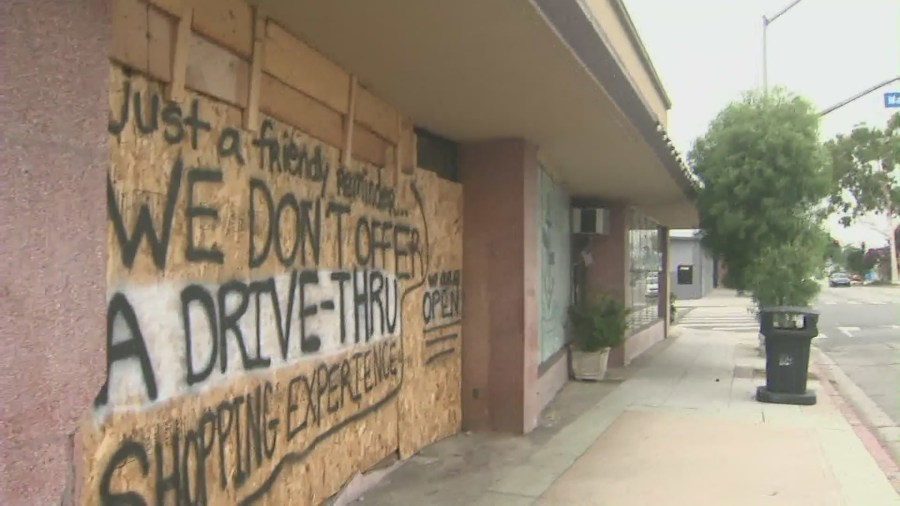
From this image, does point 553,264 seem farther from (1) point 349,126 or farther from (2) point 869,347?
(2) point 869,347

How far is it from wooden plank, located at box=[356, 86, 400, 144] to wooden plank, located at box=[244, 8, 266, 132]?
1442mm

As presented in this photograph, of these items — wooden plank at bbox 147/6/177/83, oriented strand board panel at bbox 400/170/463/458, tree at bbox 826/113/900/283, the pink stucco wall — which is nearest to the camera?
the pink stucco wall

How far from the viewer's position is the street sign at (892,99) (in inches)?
645

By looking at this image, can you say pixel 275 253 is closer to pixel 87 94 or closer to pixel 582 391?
pixel 87 94

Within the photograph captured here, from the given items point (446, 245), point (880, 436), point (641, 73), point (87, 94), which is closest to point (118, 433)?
point (87, 94)

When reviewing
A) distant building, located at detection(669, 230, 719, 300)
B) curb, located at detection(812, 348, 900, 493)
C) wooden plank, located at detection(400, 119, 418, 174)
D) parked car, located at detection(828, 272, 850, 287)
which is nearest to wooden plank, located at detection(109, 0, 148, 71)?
wooden plank, located at detection(400, 119, 418, 174)

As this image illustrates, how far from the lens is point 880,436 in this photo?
8758mm

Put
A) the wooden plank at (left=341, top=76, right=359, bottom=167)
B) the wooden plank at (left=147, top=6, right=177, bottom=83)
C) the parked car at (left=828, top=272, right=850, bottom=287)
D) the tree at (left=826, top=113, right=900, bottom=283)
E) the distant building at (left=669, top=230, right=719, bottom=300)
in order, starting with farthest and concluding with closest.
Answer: the parked car at (left=828, top=272, right=850, bottom=287), the tree at (left=826, top=113, right=900, bottom=283), the distant building at (left=669, top=230, right=719, bottom=300), the wooden plank at (left=341, top=76, right=359, bottom=167), the wooden plank at (left=147, top=6, right=177, bottom=83)

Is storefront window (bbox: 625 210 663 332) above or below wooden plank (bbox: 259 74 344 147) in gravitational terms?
below

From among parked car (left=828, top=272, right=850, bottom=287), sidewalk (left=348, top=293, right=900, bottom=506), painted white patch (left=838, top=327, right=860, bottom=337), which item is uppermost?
parked car (left=828, top=272, right=850, bottom=287)

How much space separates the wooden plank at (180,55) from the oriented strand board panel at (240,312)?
75mm

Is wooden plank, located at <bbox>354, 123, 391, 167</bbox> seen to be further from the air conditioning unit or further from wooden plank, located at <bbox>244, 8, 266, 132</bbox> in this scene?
the air conditioning unit

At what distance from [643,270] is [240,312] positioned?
47.0 feet

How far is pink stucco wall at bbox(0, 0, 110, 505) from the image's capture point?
2412 mm
